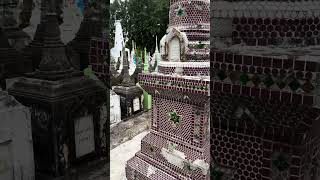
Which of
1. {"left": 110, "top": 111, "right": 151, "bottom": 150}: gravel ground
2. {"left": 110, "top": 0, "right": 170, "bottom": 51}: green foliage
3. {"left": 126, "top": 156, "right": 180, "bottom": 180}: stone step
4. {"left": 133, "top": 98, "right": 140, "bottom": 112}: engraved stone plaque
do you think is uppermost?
{"left": 110, "top": 0, "right": 170, "bottom": 51}: green foliage

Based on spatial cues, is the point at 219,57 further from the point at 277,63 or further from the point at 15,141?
the point at 15,141

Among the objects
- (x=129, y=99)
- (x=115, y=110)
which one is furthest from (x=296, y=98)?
(x=129, y=99)

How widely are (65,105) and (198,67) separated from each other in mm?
4921

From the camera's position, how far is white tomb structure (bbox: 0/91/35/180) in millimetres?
1984

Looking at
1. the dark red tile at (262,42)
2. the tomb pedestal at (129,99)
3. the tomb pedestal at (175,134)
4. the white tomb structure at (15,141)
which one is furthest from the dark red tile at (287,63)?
the tomb pedestal at (129,99)

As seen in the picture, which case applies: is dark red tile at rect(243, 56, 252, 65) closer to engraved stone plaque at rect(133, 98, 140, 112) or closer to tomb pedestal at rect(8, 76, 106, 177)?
tomb pedestal at rect(8, 76, 106, 177)

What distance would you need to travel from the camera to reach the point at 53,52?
232 centimetres

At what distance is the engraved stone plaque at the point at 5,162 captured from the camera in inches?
78.2

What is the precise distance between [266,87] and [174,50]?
4760 millimetres

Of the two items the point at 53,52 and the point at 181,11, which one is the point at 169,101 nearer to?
the point at 181,11

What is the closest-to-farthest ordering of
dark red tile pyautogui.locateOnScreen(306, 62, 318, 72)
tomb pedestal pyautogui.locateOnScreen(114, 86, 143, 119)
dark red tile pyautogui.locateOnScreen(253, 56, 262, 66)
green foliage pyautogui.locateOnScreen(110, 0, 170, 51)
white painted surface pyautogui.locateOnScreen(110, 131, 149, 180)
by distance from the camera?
dark red tile pyautogui.locateOnScreen(306, 62, 318, 72) → dark red tile pyautogui.locateOnScreen(253, 56, 262, 66) → white painted surface pyautogui.locateOnScreen(110, 131, 149, 180) → tomb pedestal pyautogui.locateOnScreen(114, 86, 143, 119) → green foliage pyautogui.locateOnScreen(110, 0, 170, 51)

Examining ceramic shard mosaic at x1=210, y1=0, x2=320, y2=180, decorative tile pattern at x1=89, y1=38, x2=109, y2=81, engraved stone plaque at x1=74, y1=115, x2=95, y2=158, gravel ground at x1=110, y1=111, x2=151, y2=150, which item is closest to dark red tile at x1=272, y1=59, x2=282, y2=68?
ceramic shard mosaic at x1=210, y1=0, x2=320, y2=180

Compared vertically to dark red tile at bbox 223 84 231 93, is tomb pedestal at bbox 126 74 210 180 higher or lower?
lower

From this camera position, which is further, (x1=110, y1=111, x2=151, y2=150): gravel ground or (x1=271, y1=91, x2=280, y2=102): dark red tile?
(x1=110, y1=111, x2=151, y2=150): gravel ground
